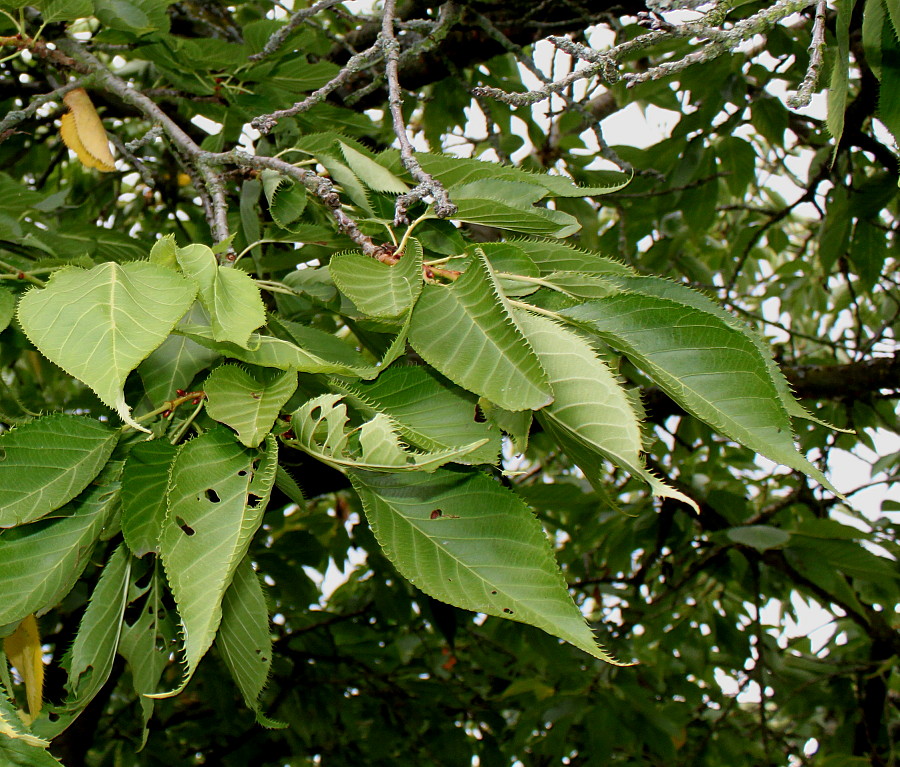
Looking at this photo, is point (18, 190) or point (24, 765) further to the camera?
point (18, 190)

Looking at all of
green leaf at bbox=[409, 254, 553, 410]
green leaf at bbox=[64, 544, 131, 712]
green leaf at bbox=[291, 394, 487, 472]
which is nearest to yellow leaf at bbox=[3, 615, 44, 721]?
green leaf at bbox=[64, 544, 131, 712]

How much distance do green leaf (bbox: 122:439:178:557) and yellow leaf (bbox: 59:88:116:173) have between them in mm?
723

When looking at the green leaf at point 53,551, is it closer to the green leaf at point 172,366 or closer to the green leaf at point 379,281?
the green leaf at point 172,366

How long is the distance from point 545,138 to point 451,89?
0.89 feet

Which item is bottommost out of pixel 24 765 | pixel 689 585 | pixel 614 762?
pixel 614 762

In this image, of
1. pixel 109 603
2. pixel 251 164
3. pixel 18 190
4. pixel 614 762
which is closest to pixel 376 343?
pixel 251 164

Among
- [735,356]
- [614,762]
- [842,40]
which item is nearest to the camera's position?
[735,356]

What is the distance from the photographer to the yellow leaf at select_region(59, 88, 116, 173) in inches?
47.6

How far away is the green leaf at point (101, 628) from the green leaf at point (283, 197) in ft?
1.32

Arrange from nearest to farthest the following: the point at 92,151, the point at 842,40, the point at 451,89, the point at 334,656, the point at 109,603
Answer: the point at 109,603, the point at 842,40, the point at 92,151, the point at 451,89, the point at 334,656

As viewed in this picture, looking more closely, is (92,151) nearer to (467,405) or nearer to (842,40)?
(467,405)

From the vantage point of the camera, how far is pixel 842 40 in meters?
0.90

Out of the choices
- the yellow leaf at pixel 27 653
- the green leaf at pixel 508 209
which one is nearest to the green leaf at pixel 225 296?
the green leaf at pixel 508 209

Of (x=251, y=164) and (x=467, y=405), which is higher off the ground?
(x=251, y=164)
